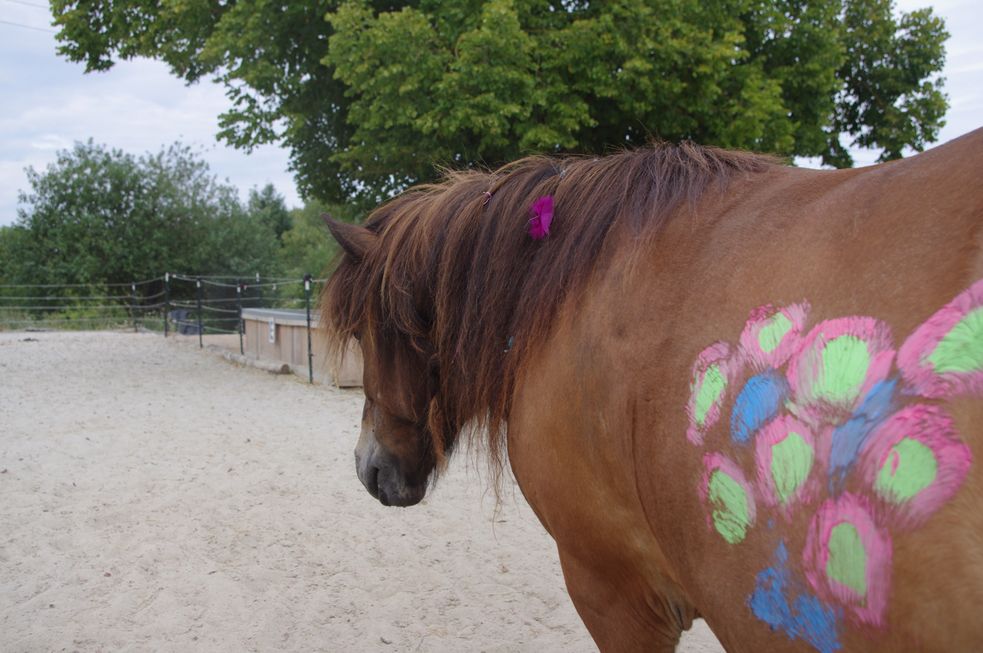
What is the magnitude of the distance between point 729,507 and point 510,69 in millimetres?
8252

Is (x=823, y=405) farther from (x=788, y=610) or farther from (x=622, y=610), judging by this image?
(x=622, y=610)

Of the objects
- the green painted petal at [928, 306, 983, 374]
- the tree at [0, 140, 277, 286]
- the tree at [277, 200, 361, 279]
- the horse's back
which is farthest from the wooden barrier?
the tree at [277, 200, 361, 279]

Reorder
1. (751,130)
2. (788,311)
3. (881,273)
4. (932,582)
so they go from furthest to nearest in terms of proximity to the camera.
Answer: (751,130) < (788,311) < (881,273) < (932,582)

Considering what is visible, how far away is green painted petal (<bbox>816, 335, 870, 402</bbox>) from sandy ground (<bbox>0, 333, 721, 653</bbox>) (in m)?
1.54

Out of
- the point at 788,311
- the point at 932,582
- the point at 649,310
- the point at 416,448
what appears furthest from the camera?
the point at 416,448

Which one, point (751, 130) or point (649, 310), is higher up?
point (751, 130)

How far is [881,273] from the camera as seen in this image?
109 cm

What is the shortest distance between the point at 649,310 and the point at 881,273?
45cm

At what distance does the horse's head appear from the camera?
225 cm

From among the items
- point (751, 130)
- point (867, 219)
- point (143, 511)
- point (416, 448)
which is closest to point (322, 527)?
point (143, 511)

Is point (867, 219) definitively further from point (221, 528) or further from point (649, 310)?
point (221, 528)

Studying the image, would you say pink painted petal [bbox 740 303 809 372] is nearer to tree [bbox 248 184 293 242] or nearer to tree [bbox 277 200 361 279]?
tree [bbox 277 200 361 279]

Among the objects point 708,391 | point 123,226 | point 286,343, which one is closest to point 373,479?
point 708,391

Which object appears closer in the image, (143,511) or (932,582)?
(932,582)
